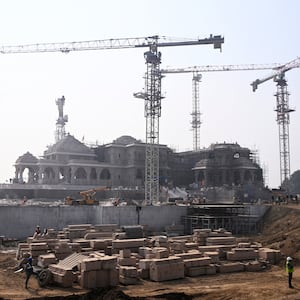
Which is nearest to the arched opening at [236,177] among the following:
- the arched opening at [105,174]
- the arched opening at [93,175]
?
the arched opening at [105,174]

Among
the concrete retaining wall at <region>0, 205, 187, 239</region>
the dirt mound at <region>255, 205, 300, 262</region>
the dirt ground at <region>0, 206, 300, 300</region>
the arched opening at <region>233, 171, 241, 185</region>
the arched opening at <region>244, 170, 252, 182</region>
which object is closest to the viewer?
the dirt ground at <region>0, 206, 300, 300</region>

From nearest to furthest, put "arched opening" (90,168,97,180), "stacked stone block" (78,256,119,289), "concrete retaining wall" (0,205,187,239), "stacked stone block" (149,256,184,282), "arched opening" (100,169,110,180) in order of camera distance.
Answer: "stacked stone block" (78,256,119,289)
"stacked stone block" (149,256,184,282)
"concrete retaining wall" (0,205,187,239)
"arched opening" (90,168,97,180)
"arched opening" (100,169,110,180)

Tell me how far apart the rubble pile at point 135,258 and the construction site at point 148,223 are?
51 millimetres

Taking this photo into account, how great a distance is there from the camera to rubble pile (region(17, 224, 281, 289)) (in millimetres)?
16578

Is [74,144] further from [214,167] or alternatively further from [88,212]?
[88,212]

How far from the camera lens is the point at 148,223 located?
37156 mm

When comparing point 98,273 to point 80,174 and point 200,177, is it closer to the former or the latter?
point 80,174

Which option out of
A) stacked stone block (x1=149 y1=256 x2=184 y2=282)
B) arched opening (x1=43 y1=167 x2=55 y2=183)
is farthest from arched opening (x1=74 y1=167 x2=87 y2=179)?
stacked stone block (x1=149 y1=256 x2=184 y2=282)

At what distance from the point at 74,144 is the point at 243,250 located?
155 feet

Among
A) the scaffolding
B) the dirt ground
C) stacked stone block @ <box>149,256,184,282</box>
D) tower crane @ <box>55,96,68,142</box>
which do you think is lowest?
the dirt ground

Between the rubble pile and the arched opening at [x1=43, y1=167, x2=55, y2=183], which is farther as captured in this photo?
the arched opening at [x1=43, y1=167, x2=55, y2=183]

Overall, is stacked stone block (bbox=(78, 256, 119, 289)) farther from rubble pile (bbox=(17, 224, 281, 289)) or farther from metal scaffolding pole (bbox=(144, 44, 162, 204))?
metal scaffolding pole (bbox=(144, 44, 162, 204))

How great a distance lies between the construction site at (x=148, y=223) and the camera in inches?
660

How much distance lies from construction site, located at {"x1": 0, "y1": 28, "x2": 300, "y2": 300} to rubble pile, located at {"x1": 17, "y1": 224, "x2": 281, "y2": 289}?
5 cm
